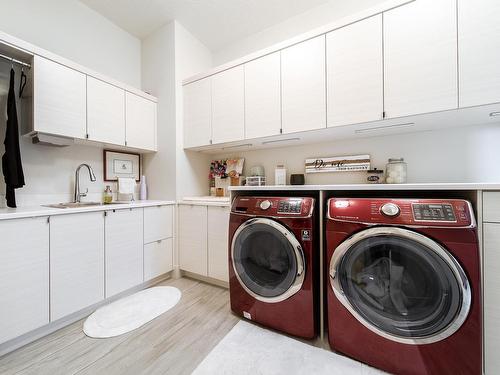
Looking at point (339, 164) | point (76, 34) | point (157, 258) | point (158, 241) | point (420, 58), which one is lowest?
point (157, 258)

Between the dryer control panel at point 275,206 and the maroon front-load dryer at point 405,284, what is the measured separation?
0.15 meters

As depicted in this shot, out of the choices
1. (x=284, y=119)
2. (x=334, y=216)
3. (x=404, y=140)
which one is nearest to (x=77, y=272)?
(x=334, y=216)

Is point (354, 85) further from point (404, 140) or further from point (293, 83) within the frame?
point (404, 140)

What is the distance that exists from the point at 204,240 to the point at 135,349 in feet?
3.18

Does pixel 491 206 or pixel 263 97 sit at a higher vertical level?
pixel 263 97

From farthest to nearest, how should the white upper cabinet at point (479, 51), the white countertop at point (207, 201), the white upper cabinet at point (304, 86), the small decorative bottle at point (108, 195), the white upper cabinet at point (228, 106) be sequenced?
1. the small decorative bottle at point (108, 195)
2. the white upper cabinet at point (228, 106)
3. the white countertop at point (207, 201)
4. the white upper cabinet at point (304, 86)
5. the white upper cabinet at point (479, 51)

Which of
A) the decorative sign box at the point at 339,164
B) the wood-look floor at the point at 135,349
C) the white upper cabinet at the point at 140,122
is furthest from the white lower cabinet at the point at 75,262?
the decorative sign box at the point at 339,164

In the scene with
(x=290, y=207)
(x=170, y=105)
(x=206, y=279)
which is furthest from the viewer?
(x=170, y=105)

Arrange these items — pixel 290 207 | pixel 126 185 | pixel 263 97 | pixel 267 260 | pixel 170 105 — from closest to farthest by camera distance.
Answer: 1. pixel 290 207
2. pixel 267 260
3. pixel 263 97
4. pixel 126 185
5. pixel 170 105

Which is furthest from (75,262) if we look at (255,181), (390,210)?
(390,210)

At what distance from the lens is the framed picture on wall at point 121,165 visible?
230 cm

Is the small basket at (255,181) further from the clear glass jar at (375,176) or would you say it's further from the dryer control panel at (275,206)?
the clear glass jar at (375,176)

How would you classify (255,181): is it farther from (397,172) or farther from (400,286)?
(400,286)

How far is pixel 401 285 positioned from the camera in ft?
3.49
